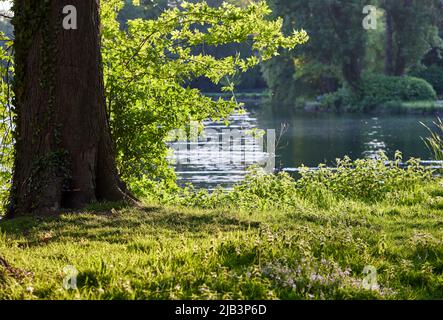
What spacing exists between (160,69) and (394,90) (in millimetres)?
47934

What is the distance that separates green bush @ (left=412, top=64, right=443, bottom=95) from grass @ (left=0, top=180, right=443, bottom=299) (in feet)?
190

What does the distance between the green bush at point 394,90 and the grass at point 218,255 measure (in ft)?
160

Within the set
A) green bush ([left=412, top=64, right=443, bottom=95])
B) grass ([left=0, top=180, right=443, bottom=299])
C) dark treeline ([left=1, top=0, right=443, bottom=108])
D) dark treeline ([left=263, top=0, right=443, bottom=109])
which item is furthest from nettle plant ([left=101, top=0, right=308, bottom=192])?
green bush ([left=412, top=64, right=443, bottom=95])

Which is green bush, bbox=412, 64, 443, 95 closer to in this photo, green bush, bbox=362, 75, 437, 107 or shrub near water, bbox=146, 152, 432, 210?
green bush, bbox=362, 75, 437, 107

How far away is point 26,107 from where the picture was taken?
873cm

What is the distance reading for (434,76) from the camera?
2514 inches

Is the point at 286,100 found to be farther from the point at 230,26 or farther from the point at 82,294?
the point at 82,294

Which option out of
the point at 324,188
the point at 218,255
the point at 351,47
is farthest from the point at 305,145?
the point at 218,255

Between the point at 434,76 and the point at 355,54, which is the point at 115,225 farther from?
the point at 434,76

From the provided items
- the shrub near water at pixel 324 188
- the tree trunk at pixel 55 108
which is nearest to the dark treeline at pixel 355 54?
the shrub near water at pixel 324 188

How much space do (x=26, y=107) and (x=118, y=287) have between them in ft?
14.7

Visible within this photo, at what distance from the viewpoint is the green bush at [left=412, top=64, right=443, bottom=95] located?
208 ft

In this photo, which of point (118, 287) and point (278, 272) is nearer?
point (118, 287)
